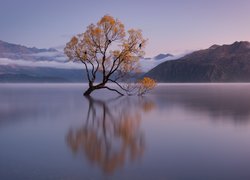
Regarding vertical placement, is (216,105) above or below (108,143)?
below

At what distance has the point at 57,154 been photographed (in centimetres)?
1163

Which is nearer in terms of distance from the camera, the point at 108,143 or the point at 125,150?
the point at 125,150

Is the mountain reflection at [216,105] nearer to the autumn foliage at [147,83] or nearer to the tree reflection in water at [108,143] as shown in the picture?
the autumn foliage at [147,83]

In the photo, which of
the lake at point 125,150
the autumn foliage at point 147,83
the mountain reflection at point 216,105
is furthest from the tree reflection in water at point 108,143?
the autumn foliage at point 147,83

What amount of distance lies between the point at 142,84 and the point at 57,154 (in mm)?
41741

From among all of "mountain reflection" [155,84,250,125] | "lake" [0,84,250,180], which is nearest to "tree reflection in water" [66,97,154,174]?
"lake" [0,84,250,180]

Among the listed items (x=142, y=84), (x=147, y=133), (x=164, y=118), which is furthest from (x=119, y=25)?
(x=147, y=133)

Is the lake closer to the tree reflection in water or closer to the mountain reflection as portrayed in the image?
the tree reflection in water

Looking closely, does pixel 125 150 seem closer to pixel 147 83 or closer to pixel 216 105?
pixel 216 105

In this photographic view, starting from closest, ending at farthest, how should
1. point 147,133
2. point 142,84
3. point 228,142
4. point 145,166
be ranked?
point 145,166, point 228,142, point 147,133, point 142,84

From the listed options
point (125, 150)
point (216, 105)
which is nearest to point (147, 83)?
point (216, 105)

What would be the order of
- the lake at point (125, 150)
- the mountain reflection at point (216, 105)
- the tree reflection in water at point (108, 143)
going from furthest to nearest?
the mountain reflection at point (216, 105) < the tree reflection in water at point (108, 143) < the lake at point (125, 150)

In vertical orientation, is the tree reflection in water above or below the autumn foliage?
below

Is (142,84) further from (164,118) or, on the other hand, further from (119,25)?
(164,118)
